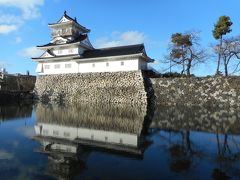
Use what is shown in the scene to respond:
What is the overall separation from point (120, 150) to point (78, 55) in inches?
983

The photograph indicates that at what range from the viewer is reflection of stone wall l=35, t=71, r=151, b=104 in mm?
27625

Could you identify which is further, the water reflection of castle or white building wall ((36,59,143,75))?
white building wall ((36,59,143,75))

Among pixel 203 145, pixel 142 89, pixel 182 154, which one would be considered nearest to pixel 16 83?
pixel 142 89

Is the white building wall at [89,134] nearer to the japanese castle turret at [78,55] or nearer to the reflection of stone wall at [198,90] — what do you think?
the reflection of stone wall at [198,90]

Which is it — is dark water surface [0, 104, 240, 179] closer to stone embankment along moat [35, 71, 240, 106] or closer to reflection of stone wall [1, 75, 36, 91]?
stone embankment along moat [35, 71, 240, 106]

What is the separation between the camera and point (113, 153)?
329 inches

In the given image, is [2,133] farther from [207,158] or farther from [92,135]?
[207,158]

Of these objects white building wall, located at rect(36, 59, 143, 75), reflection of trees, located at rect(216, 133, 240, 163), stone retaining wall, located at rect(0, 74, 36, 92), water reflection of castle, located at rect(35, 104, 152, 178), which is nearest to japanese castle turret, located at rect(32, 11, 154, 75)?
white building wall, located at rect(36, 59, 143, 75)

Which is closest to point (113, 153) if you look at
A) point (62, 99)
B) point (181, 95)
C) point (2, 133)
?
point (2, 133)

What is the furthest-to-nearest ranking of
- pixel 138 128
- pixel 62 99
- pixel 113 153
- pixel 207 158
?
pixel 62 99
pixel 138 128
pixel 113 153
pixel 207 158

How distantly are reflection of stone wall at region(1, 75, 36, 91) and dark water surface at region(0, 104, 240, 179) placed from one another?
A: 96.6ft

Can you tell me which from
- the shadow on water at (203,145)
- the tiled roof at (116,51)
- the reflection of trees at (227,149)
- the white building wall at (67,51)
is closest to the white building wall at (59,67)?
the white building wall at (67,51)

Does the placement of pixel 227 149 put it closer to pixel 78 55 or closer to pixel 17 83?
pixel 78 55

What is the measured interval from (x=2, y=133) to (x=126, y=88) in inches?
704
